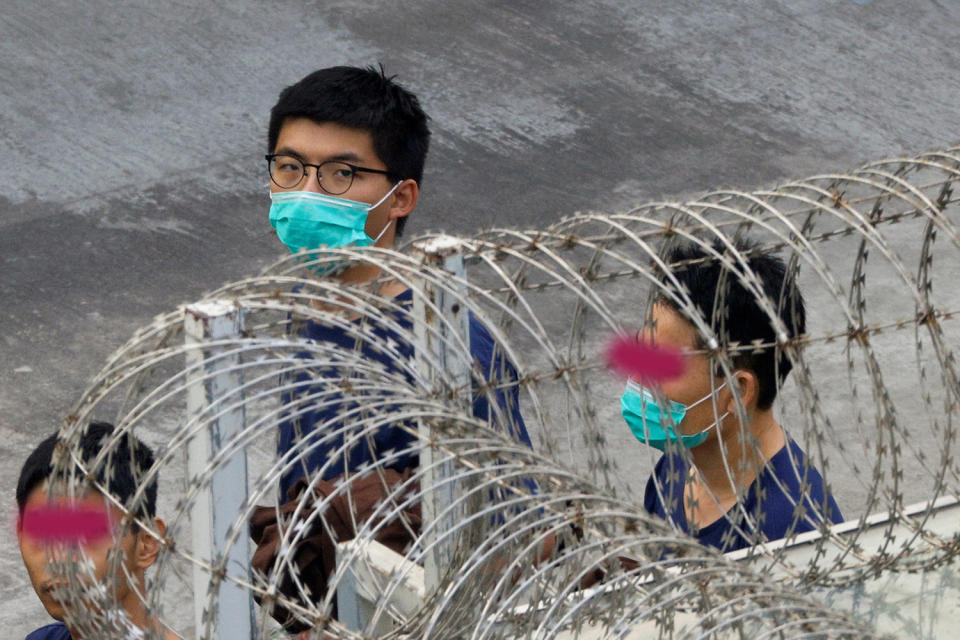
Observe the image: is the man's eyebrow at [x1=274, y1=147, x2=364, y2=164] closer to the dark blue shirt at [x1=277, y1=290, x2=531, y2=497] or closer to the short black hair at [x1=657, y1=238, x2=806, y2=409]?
the dark blue shirt at [x1=277, y1=290, x2=531, y2=497]

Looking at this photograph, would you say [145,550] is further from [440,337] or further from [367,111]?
[367,111]

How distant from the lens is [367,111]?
339 centimetres

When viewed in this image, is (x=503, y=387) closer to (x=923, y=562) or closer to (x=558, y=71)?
(x=923, y=562)

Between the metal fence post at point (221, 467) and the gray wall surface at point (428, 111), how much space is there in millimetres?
3484

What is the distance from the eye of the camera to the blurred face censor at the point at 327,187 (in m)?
3.29

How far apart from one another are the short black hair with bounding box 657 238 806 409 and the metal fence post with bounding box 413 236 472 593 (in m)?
0.47

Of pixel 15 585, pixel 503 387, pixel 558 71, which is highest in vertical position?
pixel 503 387

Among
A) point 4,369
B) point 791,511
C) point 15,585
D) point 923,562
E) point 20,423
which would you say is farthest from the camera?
point 4,369

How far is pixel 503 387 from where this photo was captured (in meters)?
2.73

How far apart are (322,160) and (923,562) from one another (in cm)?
163

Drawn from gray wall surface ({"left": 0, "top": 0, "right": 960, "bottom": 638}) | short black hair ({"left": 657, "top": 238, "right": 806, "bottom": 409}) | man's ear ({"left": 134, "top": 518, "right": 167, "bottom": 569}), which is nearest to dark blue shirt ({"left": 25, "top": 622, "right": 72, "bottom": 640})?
man's ear ({"left": 134, "top": 518, "right": 167, "bottom": 569})

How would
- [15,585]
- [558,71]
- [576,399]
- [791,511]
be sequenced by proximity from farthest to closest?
[558,71] < [15,585] < [791,511] < [576,399]

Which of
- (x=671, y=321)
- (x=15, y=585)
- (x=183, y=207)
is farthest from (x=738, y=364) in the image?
(x=183, y=207)

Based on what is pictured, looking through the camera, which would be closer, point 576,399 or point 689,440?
point 576,399
